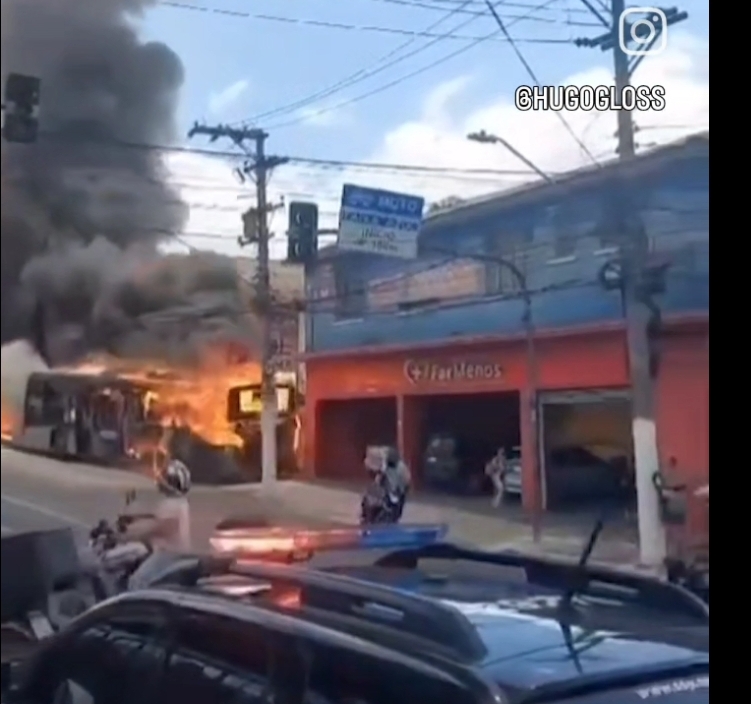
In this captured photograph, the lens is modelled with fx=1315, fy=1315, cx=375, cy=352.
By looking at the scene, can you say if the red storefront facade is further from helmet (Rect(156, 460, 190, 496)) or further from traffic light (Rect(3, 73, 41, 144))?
traffic light (Rect(3, 73, 41, 144))

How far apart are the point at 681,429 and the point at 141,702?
0.76 metres

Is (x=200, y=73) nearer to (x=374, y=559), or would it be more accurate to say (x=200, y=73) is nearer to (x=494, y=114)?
(x=494, y=114)

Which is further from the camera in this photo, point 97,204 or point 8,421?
point 8,421

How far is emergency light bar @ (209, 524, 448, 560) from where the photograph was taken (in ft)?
4.69

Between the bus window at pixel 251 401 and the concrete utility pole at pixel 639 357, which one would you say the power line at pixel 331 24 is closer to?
the concrete utility pole at pixel 639 357

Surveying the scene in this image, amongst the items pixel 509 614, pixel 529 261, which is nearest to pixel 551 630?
pixel 509 614

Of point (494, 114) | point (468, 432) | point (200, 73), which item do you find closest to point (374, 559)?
point (468, 432)

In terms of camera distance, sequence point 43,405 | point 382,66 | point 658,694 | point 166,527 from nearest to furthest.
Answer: point 658,694
point 382,66
point 166,527
point 43,405

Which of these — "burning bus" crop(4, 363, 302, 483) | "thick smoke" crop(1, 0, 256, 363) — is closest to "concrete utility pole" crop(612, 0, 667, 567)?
"burning bus" crop(4, 363, 302, 483)

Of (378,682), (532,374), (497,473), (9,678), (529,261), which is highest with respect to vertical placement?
(529,261)

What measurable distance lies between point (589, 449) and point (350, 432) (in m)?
0.29

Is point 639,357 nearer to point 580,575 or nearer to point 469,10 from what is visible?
point 580,575

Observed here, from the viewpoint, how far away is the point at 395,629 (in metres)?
1.32


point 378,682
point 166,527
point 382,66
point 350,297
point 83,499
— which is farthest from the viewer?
point 83,499
